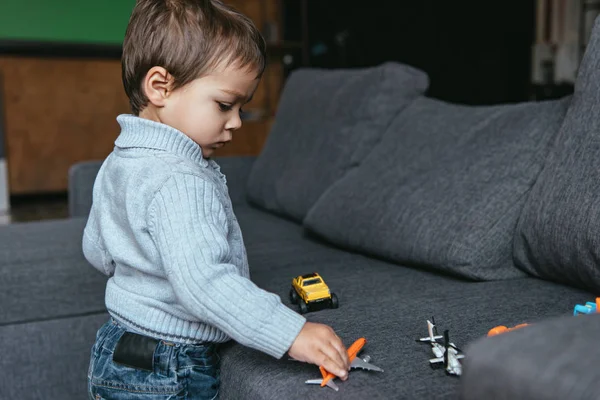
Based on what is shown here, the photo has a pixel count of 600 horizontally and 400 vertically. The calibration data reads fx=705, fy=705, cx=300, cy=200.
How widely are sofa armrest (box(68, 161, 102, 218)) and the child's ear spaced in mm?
1259

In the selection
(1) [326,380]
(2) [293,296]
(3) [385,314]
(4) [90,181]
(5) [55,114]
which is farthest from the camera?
(5) [55,114]

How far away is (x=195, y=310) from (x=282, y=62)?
5.20 meters

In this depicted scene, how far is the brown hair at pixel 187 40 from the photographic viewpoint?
1.07 m

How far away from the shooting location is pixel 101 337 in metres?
1.17

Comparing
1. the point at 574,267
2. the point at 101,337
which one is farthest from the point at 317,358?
the point at 574,267

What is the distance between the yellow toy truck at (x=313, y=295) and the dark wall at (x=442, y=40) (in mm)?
4840

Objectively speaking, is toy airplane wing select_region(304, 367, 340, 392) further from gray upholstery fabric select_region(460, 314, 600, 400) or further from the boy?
gray upholstery fabric select_region(460, 314, 600, 400)

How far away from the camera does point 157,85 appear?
1098 mm

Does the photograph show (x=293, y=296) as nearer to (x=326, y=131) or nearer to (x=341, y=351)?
(x=341, y=351)

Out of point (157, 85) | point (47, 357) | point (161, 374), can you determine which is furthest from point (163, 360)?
point (47, 357)

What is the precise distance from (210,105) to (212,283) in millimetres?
291

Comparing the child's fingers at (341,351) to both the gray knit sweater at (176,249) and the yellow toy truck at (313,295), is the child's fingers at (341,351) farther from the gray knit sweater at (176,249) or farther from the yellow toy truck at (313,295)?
the yellow toy truck at (313,295)

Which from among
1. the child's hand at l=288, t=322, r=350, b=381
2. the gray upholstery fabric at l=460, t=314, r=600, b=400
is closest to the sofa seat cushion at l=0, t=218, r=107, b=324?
the child's hand at l=288, t=322, r=350, b=381

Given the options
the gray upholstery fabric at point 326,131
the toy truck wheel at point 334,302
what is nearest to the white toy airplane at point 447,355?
the toy truck wheel at point 334,302
